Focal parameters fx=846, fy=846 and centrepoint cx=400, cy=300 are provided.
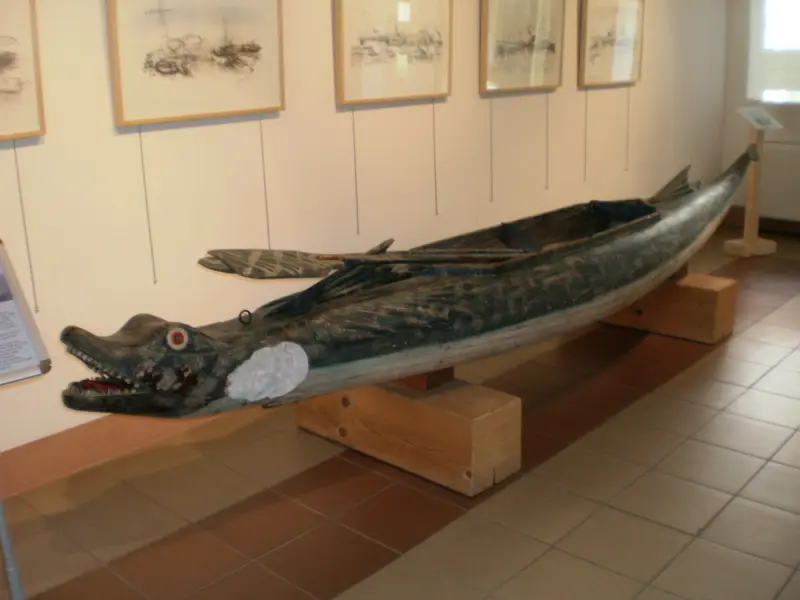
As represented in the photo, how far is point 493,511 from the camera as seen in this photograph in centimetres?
332

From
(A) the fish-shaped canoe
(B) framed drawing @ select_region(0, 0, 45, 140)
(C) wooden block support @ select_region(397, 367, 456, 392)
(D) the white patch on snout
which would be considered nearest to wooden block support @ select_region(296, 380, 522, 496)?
(C) wooden block support @ select_region(397, 367, 456, 392)

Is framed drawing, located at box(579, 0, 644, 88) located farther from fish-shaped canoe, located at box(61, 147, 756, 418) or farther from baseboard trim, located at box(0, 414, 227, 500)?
baseboard trim, located at box(0, 414, 227, 500)

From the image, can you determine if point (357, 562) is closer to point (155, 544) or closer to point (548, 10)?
point (155, 544)

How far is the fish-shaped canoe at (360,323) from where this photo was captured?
9.08 feet

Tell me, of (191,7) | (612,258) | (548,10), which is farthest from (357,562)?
(548,10)

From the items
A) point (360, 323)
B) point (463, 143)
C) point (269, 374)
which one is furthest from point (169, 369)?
point (463, 143)

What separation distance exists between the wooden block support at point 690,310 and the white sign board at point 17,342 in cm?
377

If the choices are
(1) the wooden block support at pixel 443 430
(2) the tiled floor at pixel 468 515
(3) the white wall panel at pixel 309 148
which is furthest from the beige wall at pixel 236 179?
(1) the wooden block support at pixel 443 430

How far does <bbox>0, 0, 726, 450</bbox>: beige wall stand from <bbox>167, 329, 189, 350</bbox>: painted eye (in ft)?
3.83

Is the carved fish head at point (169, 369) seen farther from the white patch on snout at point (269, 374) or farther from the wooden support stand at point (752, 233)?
the wooden support stand at point (752, 233)

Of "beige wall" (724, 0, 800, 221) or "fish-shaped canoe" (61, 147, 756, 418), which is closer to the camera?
"fish-shaped canoe" (61, 147, 756, 418)

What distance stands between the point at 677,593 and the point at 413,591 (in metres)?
0.86

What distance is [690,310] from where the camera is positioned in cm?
518

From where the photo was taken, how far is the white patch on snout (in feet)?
9.59
